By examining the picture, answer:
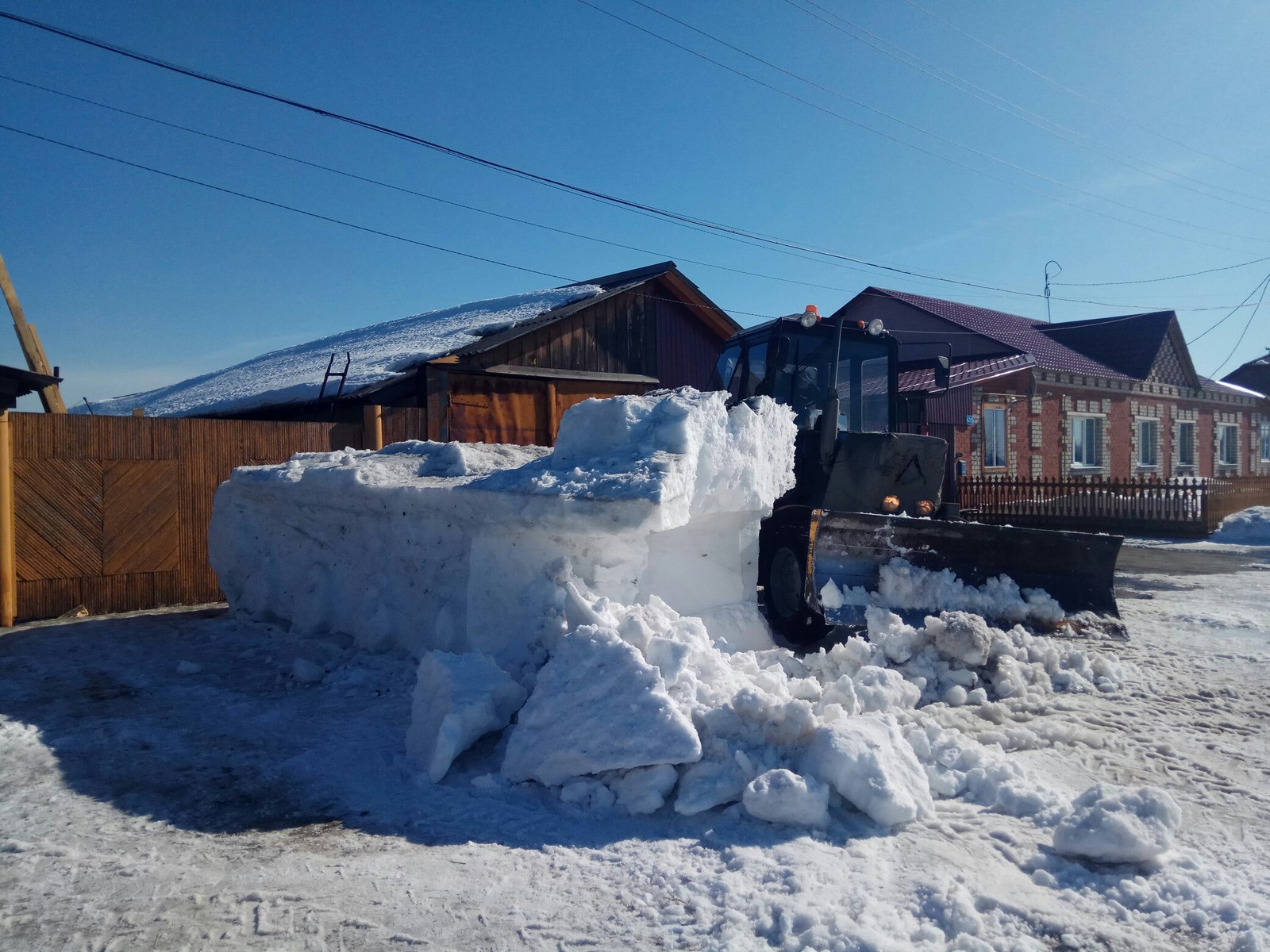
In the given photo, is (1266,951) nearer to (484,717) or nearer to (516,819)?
(516,819)

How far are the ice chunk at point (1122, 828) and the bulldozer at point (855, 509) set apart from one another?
7.51 ft

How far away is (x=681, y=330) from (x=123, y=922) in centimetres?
1451

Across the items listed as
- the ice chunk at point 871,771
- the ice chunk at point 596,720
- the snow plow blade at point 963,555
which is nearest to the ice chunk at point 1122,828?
the ice chunk at point 871,771

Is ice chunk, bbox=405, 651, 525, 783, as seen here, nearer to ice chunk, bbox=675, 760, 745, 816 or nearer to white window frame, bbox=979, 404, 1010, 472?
ice chunk, bbox=675, 760, 745, 816

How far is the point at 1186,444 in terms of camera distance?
96.4 feet

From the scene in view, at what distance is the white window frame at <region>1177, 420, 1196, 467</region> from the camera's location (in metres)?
28.9

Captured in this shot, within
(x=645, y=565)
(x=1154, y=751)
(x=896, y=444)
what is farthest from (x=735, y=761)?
(x=896, y=444)

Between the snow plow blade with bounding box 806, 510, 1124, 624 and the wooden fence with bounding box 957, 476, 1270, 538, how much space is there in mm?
10633

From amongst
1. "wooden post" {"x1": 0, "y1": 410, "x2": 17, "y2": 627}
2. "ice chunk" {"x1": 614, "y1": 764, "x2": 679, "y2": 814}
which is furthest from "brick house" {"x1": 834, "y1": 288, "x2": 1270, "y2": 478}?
"ice chunk" {"x1": 614, "y1": 764, "x2": 679, "y2": 814}

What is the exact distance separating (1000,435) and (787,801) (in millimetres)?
21499

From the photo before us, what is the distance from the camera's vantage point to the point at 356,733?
4.21 meters

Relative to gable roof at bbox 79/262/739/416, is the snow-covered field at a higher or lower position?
lower

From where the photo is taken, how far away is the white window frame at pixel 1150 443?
2742 cm

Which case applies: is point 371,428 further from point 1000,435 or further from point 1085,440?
point 1085,440
